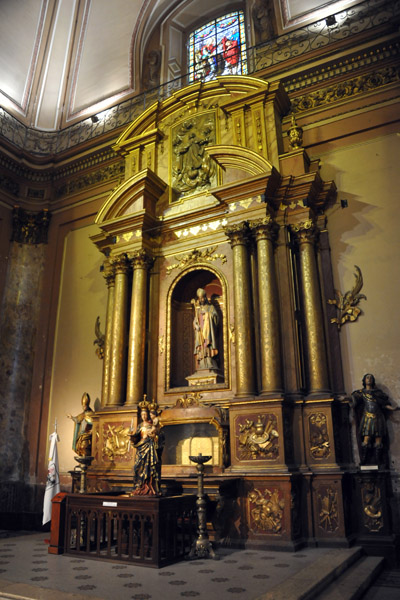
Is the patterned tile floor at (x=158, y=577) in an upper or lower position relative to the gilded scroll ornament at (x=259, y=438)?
lower

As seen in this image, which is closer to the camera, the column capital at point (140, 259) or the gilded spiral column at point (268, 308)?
the gilded spiral column at point (268, 308)

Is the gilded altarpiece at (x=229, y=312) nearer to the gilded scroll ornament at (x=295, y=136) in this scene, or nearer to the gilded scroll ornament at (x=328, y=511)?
the gilded scroll ornament at (x=328, y=511)

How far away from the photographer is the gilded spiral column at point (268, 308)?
23.2 ft

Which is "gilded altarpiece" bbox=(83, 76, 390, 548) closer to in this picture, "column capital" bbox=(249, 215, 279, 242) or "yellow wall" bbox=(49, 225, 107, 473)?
"column capital" bbox=(249, 215, 279, 242)

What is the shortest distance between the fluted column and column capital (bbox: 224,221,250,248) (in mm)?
Answer: 2548

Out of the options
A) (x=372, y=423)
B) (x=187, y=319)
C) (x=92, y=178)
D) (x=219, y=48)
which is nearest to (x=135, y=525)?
(x=372, y=423)

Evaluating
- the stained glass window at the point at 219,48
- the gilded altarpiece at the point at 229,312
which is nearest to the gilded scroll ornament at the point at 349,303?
the gilded altarpiece at the point at 229,312

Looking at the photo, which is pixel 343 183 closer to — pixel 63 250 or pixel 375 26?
pixel 375 26

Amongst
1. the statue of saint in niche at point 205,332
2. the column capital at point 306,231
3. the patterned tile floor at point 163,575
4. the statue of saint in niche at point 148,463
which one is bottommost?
the patterned tile floor at point 163,575

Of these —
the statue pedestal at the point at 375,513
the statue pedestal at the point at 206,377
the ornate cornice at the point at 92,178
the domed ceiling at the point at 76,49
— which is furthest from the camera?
the domed ceiling at the point at 76,49

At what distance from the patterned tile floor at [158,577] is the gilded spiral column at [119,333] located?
9.45 feet

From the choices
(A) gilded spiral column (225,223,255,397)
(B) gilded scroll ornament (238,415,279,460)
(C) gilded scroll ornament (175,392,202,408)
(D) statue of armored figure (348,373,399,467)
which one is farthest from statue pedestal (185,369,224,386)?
(D) statue of armored figure (348,373,399,467)

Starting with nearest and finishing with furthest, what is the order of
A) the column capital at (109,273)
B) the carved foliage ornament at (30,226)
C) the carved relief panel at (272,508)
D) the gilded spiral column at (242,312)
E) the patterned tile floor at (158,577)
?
the patterned tile floor at (158,577) < the carved relief panel at (272,508) < the gilded spiral column at (242,312) < the column capital at (109,273) < the carved foliage ornament at (30,226)

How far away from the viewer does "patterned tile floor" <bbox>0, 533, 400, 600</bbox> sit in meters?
4.09
